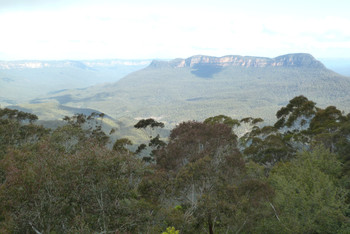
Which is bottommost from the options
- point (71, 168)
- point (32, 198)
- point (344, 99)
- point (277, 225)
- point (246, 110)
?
point (246, 110)

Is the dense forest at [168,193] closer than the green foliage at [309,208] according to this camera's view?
Yes

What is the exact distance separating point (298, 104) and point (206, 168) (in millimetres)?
32674

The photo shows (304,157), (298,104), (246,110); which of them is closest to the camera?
(304,157)

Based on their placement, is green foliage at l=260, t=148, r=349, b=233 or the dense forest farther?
green foliage at l=260, t=148, r=349, b=233

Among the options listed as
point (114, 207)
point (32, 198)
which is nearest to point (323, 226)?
point (114, 207)

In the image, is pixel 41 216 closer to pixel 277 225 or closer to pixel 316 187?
pixel 277 225

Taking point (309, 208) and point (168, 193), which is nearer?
point (168, 193)

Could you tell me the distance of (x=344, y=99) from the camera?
177500 millimetres

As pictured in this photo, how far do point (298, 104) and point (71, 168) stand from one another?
4065 cm

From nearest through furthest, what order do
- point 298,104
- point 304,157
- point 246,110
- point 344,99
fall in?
point 304,157
point 298,104
point 344,99
point 246,110

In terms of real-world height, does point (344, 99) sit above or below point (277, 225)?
below

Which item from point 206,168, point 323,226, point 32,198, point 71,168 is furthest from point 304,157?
point 32,198

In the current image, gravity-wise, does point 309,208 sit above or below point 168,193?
below

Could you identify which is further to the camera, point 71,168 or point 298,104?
point 298,104
